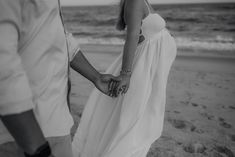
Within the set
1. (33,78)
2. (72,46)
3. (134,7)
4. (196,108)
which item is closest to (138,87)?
(134,7)

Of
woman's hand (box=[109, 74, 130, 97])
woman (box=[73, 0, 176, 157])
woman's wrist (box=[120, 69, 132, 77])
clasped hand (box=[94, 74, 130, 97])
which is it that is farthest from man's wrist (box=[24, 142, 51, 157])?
woman's wrist (box=[120, 69, 132, 77])

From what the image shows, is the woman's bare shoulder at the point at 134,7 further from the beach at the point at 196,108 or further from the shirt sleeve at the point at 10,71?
the beach at the point at 196,108

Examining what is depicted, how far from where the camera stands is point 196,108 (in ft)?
16.1

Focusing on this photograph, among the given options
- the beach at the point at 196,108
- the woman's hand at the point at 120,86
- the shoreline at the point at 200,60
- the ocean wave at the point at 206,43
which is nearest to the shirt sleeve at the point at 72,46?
the woman's hand at the point at 120,86

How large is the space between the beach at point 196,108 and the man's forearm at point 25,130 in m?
2.56

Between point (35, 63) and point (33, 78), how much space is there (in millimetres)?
62

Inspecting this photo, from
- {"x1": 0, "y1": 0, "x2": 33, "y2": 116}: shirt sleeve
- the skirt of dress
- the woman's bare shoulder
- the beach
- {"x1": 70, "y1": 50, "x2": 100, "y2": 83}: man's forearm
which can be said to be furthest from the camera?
the beach

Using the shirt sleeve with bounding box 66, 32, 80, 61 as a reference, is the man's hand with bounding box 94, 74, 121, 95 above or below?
below

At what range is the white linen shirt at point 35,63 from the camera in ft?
3.21

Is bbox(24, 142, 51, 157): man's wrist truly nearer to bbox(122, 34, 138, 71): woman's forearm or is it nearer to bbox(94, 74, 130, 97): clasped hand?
bbox(94, 74, 130, 97): clasped hand

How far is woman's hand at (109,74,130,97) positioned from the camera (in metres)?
2.16

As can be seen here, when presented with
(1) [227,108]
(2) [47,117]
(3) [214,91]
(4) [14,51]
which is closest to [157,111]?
(2) [47,117]

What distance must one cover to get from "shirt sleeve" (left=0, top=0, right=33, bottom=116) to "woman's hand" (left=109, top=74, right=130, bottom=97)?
115cm

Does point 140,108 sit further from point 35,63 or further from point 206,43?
point 206,43
